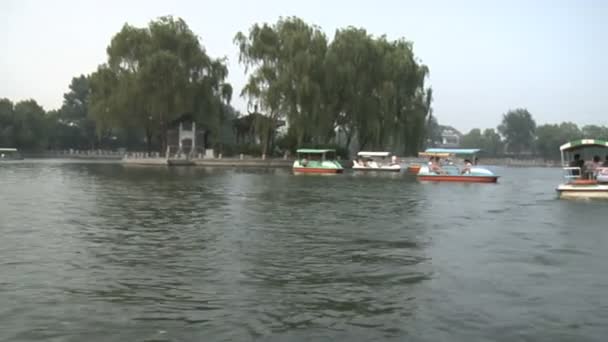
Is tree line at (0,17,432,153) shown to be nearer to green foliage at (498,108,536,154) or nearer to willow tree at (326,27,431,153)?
willow tree at (326,27,431,153)

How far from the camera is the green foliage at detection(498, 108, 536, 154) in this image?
145625 millimetres

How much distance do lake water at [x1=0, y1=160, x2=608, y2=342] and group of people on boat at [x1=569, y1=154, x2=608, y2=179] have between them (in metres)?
8.22

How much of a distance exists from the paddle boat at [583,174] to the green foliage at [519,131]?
417 ft

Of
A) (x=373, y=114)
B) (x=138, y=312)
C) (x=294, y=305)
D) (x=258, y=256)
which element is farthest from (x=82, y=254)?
(x=373, y=114)

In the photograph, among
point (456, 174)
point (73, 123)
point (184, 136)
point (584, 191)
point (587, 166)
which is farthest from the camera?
point (73, 123)

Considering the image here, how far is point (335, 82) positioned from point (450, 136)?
14031cm

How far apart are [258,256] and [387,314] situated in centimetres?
366

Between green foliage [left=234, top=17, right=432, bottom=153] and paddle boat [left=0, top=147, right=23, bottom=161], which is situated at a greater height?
green foliage [left=234, top=17, right=432, bottom=153]

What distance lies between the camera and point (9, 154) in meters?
74.9

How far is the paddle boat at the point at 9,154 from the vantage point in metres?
72.7

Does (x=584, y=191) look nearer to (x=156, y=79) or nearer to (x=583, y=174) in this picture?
(x=583, y=174)

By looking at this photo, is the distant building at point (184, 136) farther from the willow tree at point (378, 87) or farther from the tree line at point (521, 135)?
the tree line at point (521, 135)

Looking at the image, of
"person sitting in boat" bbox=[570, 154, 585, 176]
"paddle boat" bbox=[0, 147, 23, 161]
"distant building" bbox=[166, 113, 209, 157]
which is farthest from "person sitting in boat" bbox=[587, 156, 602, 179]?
"paddle boat" bbox=[0, 147, 23, 161]

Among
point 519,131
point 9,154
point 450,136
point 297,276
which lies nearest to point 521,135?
point 519,131
